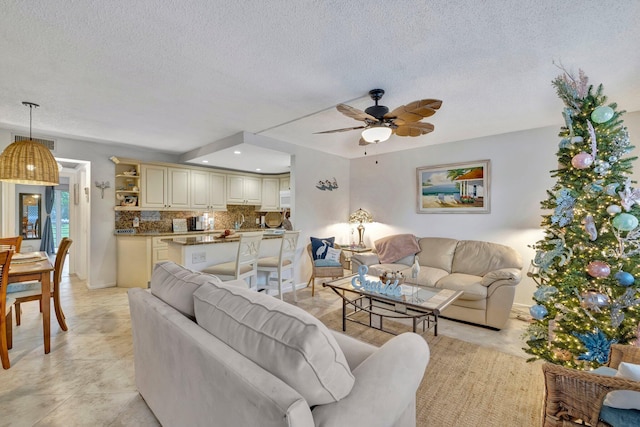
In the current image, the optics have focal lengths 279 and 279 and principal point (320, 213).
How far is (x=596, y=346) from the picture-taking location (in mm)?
1785

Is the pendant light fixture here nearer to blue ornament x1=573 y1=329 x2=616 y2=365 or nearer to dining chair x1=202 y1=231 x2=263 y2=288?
dining chair x1=202 y1=231 x2=263 y2=288

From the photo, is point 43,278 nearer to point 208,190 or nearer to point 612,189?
point 208,190

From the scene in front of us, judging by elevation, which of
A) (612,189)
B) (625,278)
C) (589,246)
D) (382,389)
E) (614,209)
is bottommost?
(382,389)

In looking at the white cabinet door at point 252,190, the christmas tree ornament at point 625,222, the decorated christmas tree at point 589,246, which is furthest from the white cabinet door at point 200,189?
the christmas tree ornament at point 625,222

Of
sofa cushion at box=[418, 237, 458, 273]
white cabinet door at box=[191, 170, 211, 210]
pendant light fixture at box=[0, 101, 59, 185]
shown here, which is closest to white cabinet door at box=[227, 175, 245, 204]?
white cabinet door at box=[191, 170, 211, 210]

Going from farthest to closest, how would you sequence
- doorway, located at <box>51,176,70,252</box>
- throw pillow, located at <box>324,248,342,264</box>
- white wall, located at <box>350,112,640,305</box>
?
doorway, located at <box>51,176,70,252</box> < throw pillow, located at <box>324,248,342,264</box> < white wall, located at <box>350,112,640,305</box>

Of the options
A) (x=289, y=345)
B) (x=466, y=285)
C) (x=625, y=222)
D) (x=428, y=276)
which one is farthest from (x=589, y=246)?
(x=289, y=345)

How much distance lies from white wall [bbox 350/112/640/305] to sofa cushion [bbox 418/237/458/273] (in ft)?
0.86

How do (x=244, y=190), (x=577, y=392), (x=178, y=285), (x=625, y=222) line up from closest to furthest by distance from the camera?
(x=577, y=392)
(x=178, y=285)
(x=625, y=222)
(x=244, y=190)

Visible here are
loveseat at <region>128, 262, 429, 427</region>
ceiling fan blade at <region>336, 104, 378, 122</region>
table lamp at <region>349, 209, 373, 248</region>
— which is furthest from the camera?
table lamp at <region>349, 209, 373, 248</region>

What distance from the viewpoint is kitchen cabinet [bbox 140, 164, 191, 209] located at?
4859 millimetres

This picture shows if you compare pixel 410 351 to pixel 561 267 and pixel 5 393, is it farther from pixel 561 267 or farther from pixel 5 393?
pixel 5 393

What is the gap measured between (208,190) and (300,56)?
4.29 metres

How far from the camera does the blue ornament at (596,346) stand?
1.77 metres
